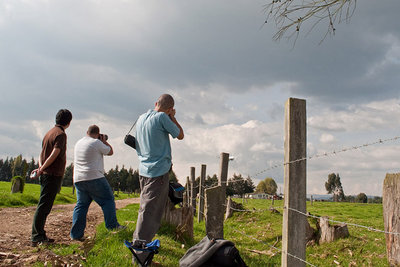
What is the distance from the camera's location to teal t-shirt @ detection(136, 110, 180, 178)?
4.14m

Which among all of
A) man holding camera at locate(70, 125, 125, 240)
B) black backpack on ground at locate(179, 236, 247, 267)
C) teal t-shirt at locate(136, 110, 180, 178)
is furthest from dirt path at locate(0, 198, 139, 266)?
black backpack on ground at locate(179, 236, 247, 267)

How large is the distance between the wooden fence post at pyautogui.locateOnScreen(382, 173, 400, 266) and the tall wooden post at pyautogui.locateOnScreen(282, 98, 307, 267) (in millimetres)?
751

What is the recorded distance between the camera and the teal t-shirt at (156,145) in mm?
4145

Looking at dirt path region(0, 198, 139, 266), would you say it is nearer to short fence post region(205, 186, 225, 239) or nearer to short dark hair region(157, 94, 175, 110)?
short fence post region(205, 186, 225, 239)

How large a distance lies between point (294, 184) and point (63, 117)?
174 inches

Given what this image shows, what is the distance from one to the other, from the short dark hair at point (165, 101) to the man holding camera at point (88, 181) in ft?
6.71

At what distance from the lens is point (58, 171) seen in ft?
18.5

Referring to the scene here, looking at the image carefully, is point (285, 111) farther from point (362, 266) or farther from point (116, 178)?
point (116, 178)

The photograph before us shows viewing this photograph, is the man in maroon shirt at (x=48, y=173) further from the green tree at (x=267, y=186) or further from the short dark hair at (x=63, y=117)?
the green tree at (x=267, y=186)

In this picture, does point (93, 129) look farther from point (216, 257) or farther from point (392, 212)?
point (392, 212)

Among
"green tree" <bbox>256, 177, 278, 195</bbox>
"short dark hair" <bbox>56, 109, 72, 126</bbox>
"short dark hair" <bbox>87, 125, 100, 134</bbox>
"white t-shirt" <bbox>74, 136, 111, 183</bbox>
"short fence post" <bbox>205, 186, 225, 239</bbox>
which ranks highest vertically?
"green tree" <bbox>256, 177, 278, 195</bbox>

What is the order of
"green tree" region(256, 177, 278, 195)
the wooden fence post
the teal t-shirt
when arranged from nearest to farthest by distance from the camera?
the wooden fence post < the teal t-shirt < "green tree" region(256, 177, 278, 195)

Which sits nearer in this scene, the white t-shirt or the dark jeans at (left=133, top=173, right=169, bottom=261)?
the dark jeans at (left=133, top=173, right=169, bottom=261)

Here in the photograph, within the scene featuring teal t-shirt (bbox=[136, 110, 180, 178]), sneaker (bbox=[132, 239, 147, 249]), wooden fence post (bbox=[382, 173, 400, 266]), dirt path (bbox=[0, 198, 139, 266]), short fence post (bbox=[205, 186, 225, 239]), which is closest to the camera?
wooden fence post (bbox=[382, 173, 400, 266])
